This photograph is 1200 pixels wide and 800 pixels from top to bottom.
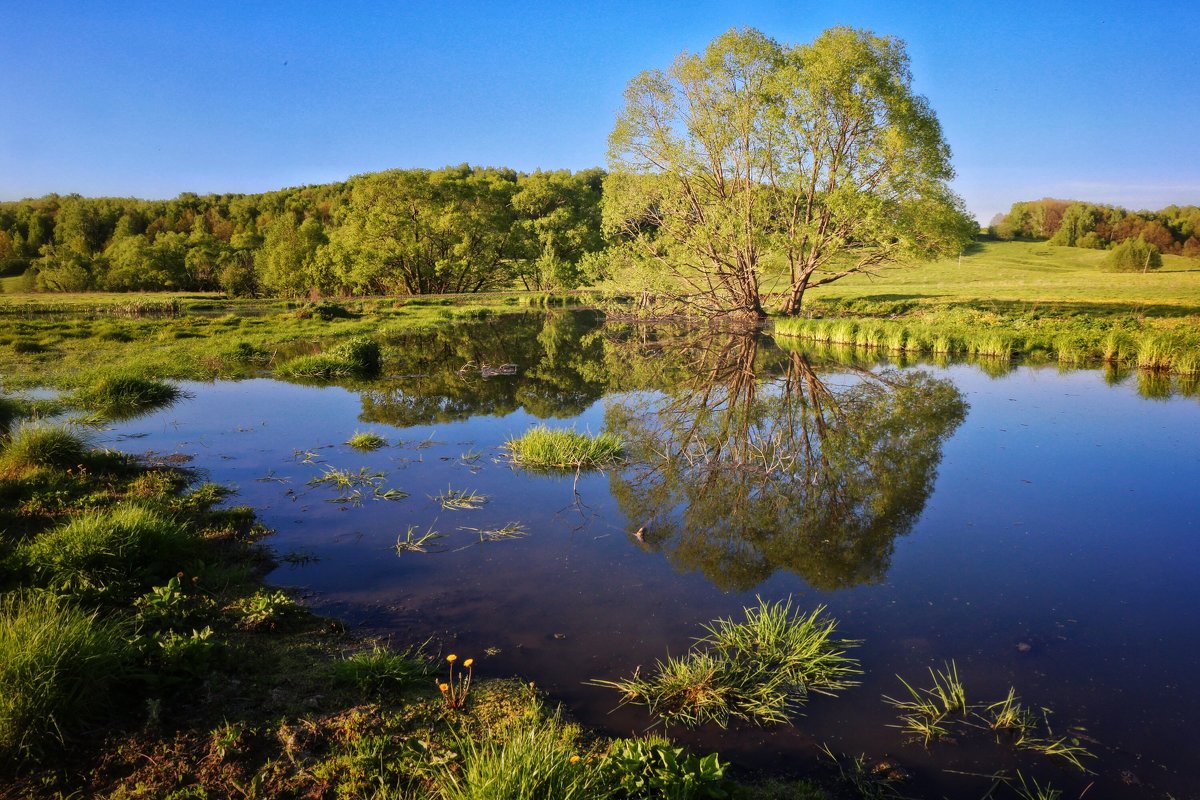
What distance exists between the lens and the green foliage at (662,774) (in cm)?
332

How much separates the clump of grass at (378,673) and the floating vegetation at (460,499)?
3.95m

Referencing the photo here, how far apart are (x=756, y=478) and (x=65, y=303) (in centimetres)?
5852

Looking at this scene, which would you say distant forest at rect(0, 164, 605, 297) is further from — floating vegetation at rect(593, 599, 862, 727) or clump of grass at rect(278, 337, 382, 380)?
floating vegetation at rect(593, 599, 862, 727)

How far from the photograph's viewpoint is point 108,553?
19.0 feet

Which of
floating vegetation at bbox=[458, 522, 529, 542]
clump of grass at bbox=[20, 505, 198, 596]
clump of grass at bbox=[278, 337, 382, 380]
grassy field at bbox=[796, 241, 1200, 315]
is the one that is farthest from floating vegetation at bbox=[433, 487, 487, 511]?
grassy field at bbox=[796, 241, 1200, 315]

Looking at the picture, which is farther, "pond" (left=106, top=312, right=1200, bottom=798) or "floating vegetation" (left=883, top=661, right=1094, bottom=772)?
"pond" (left=106, top=312, right=1200, bottom=798)

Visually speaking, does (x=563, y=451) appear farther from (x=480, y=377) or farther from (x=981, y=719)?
(x=480, y=377)

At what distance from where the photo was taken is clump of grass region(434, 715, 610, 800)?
10.1 ft

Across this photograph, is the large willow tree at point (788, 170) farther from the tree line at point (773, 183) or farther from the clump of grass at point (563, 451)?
the clump of grass at point (563, 451)

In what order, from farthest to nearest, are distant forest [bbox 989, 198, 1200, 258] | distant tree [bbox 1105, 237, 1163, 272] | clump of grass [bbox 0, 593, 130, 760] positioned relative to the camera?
distant forest [bbox 989, 198, 1200, 258]
distant tree [bbox 1105, 237, 1163, 272]
clump of grass [bbox 0, 593, 130, 760]

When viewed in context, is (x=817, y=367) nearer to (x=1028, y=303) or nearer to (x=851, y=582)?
(x=851, y=582)

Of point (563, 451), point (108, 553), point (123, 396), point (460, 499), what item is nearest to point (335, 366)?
point (123, 396)

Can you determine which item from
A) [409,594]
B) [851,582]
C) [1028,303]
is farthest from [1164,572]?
[1028,303]

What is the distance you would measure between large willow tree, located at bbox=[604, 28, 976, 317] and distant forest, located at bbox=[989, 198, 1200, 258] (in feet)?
214
